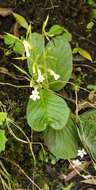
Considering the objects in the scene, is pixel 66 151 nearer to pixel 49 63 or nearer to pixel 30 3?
pixel 49 63

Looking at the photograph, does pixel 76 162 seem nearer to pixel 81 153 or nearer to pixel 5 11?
pixel 81 153

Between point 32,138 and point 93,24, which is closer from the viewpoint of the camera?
point 32,138

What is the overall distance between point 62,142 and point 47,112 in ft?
0.51

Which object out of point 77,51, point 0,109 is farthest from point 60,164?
point 77,51

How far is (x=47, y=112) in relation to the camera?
1803mm

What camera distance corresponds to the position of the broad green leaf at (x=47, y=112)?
5.91 ft

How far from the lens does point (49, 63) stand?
1.85 m

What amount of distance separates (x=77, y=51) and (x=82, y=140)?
1.38ft

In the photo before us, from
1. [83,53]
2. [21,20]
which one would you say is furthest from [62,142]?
[21,20]

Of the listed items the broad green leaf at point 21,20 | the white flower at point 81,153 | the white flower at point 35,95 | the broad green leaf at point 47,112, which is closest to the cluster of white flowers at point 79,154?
the white flower at point 81,153

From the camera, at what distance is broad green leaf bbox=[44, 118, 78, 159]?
188 centimetres

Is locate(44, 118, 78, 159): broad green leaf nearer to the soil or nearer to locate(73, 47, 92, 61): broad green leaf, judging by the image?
the soil

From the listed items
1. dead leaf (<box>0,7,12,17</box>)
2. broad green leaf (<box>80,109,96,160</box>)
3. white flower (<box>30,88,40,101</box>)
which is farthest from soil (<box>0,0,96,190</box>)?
white flower (<box>30,88,40,101</box>)

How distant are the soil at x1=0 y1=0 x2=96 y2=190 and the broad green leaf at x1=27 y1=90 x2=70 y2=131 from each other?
0.16m
